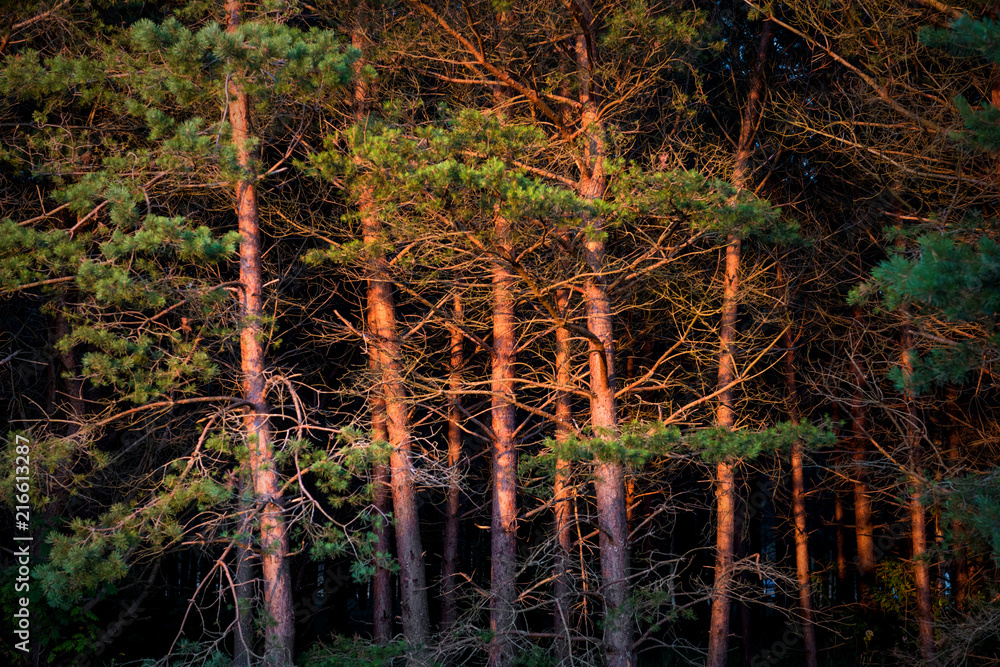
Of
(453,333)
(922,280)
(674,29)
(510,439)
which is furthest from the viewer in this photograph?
(453,333)

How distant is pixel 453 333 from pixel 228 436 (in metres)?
3.94

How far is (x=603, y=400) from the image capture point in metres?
7.65

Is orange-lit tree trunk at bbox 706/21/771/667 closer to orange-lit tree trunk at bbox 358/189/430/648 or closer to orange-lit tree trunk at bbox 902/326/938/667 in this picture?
orange-lit tree trunk at bbox 902/326/938/667

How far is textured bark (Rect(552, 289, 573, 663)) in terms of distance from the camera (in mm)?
7312

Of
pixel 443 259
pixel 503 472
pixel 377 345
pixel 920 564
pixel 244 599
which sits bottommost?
pixel 920 564

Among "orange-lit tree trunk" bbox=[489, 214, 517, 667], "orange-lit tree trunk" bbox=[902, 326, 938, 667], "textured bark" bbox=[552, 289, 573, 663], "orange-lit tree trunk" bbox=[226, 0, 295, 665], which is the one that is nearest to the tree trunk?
"orange-lit tree trunk" bbox=[489, 214, 517, 667]

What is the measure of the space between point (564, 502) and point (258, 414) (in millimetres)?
3949

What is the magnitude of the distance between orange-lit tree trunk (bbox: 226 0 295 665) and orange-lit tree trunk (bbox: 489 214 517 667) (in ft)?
7.04

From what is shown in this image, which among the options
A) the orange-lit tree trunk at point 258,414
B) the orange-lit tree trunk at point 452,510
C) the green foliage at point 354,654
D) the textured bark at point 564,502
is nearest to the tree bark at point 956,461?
the textured bark at point 564,502

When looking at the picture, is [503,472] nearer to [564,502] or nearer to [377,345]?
[564,502]

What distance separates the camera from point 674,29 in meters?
7.26

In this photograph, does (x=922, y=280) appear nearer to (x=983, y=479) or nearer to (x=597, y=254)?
(x=983, y=479)

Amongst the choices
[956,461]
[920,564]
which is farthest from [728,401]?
[920,564]

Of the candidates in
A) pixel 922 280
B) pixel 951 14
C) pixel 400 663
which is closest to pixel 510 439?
pixel 400 663
